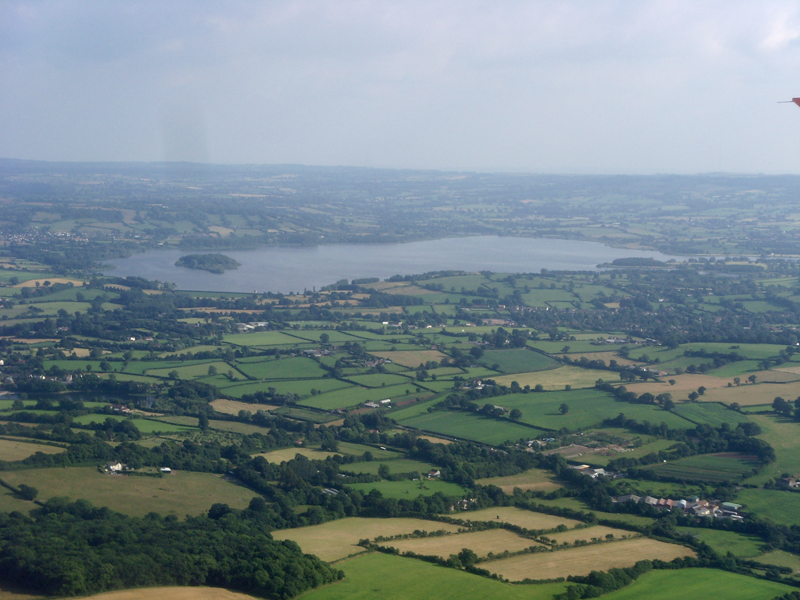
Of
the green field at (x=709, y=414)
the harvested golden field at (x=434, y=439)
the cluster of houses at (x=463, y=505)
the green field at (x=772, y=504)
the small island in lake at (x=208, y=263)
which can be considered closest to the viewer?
the green field at (x=772, y=504)

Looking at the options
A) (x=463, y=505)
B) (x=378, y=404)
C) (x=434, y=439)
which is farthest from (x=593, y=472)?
(x=378, y=404)

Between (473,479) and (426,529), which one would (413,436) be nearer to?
(473,479)

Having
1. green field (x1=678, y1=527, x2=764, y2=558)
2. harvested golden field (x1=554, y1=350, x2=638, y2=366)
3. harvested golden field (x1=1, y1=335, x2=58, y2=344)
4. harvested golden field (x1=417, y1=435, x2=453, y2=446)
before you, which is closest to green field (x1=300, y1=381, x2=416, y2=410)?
harvested golden field (x1=417, y1=435, x2=453, y2=446)

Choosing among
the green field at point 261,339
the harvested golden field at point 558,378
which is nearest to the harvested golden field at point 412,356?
the harvested golden field at point 558,378

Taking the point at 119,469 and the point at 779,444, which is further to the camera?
the point at 779,444

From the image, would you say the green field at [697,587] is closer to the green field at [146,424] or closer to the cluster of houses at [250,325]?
the green field at [146,424]

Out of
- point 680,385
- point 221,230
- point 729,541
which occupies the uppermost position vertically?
point 221,230

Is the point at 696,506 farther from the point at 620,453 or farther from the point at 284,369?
the point at 284,369

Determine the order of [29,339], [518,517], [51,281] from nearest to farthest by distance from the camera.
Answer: [518,517] < [29,339] < [51,281]
